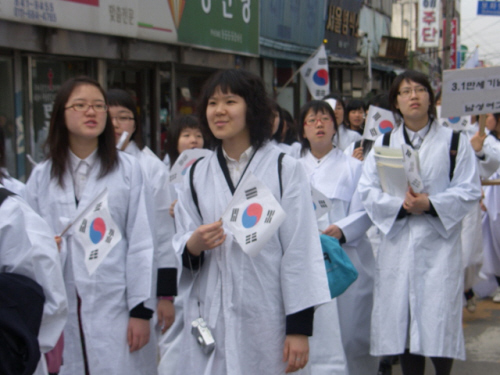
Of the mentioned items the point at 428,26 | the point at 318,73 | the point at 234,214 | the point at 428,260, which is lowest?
the point at 428,260

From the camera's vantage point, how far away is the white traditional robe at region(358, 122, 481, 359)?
4191 millimetres

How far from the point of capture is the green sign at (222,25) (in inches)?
454

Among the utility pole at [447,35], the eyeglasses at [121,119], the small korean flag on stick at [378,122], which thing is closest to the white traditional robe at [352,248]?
the eyeglasses at [121,119]

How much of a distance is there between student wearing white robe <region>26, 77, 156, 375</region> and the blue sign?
1505 cm

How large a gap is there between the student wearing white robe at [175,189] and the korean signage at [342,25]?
14.6m

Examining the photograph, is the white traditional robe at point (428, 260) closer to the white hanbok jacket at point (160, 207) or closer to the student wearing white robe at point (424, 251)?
the student wearing white robe at point (424, 251)

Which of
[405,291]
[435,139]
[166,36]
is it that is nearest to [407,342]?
[405,291]

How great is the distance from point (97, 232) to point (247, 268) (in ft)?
2.54

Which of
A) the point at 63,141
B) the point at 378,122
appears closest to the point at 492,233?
the point at 378,122

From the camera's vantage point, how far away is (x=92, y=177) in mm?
3322

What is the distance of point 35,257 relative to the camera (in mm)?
2121

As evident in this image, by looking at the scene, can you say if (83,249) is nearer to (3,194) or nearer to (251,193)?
(251,193)

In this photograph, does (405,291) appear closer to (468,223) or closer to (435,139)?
(435,139)

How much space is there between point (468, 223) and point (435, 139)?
2.54 metres
